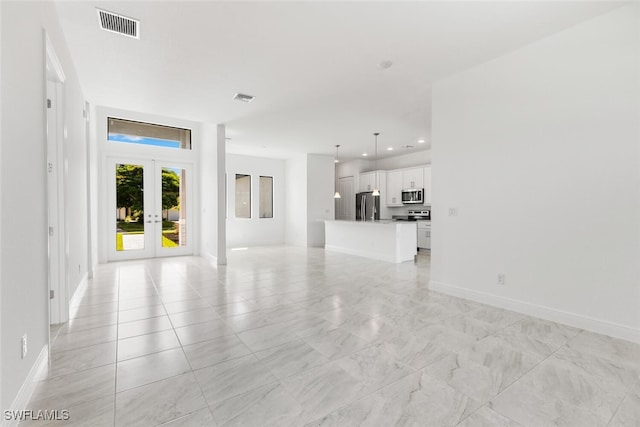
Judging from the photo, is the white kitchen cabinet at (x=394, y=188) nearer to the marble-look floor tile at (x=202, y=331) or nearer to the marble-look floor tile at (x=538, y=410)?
the marble-look floor tile at (x=202, y=331)

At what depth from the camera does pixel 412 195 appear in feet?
29.5

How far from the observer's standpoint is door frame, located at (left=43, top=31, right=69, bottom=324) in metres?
3.04

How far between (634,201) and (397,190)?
22.6ft

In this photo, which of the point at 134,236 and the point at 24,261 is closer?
the point at 24,261

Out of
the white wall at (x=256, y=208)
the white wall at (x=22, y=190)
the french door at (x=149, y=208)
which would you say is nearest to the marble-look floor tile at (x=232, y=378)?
the white wall at (x=22, y=190)

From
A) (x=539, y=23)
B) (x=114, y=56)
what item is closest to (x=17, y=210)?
(x=114, y=56)

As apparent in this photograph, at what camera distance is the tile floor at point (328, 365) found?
176 cm

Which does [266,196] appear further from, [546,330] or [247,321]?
[546,330]

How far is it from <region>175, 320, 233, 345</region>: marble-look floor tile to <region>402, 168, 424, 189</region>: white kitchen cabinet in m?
7.24

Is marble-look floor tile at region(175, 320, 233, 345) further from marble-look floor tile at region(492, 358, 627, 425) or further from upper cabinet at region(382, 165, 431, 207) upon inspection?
upper cabinet at region(382, 165, 431, 207)

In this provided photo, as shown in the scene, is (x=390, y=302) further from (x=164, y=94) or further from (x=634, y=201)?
(x=164, y=94)

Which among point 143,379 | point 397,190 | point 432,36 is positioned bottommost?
point 143,379

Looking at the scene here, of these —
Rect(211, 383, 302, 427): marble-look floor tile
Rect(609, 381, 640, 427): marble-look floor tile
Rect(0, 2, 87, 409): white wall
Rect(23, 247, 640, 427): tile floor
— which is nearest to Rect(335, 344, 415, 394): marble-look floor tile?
Rect(23, 247, 640, 427): tile floor

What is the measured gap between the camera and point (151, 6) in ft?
8.94
